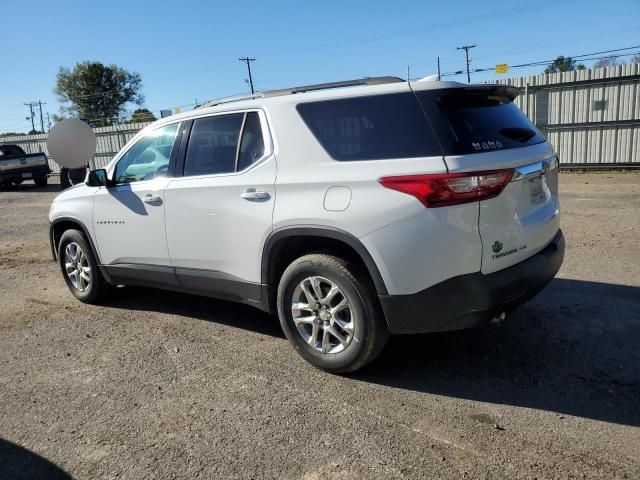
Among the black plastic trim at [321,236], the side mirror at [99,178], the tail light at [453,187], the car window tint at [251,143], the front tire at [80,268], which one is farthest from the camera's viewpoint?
the front tire at [80,268]

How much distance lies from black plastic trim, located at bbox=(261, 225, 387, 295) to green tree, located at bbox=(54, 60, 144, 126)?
80868 millimetres

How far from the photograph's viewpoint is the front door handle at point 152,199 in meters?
4.54

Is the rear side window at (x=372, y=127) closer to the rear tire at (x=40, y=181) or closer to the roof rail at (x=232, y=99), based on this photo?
the roof rail at (x=232, y=99)

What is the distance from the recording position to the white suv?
123 inches

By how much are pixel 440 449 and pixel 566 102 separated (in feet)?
48.7

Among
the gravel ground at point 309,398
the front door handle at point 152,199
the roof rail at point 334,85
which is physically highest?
the roof rail at point 334,85

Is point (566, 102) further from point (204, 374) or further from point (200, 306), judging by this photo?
point (204, 374)

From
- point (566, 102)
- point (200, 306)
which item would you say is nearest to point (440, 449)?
point (200, 306)

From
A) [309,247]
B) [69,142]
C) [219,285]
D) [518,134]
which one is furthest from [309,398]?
[69,142]

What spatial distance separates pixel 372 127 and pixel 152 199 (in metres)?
2.15

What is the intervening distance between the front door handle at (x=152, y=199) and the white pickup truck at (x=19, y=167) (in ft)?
61.9

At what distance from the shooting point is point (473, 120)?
333 cm

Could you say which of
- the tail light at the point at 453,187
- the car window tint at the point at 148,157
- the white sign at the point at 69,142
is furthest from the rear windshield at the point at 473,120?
the white sign at the point at 69,142

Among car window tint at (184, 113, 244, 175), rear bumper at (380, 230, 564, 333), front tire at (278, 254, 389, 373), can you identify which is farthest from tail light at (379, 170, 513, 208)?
car window tint at (184, 113, 244, 175)
